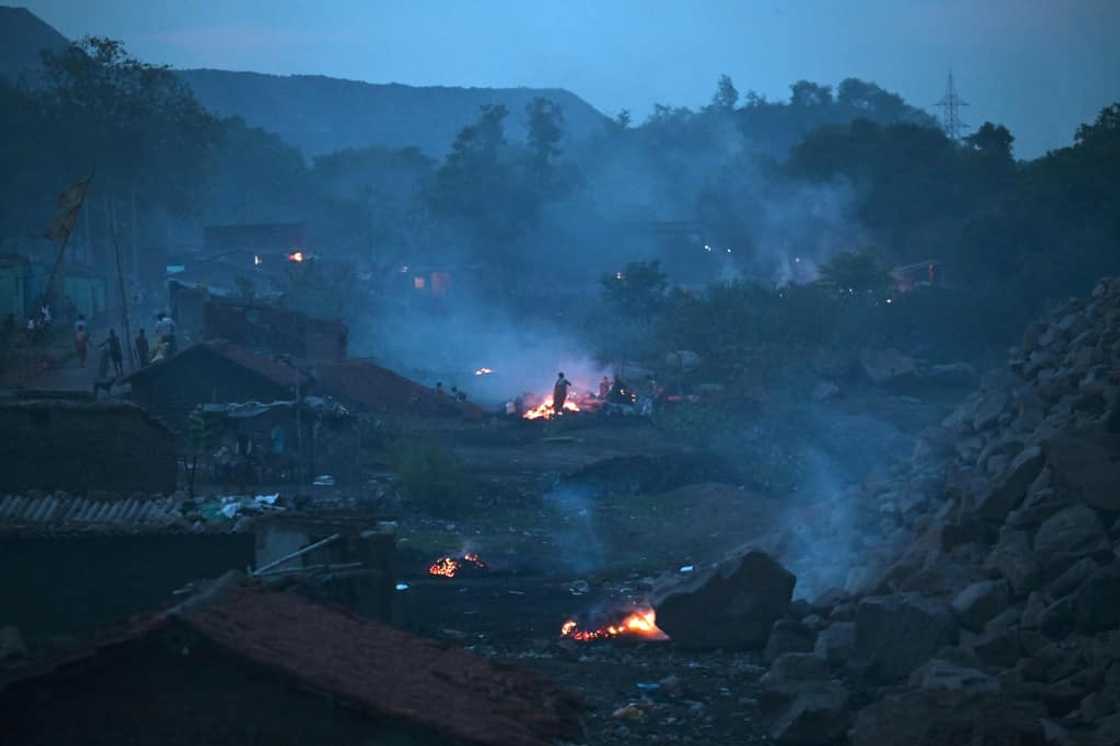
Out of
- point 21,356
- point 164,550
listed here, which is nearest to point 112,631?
point 164,550

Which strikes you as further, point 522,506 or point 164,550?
point 522,506

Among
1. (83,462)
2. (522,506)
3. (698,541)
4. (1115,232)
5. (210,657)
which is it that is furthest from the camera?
(1115,232)

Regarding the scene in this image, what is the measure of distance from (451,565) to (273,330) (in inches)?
491

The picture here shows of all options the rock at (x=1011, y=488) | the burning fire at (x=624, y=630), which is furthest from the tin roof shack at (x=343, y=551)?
the rock at (x=1011, y=488)

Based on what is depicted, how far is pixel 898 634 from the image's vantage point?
9695 millimetres

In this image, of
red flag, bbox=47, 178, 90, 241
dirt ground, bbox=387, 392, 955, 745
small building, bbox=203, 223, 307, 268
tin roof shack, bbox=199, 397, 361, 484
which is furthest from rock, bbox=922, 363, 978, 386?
small building, bbox=203, 223, 307, 268

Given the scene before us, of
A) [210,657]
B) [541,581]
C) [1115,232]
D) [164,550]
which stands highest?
[1115,232]

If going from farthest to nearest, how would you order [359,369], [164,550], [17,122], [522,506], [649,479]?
[17,122]
[359,369]
[649,479]
[522,506]
[164,550]

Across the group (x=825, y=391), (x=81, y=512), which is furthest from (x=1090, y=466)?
(x=825, y=391)

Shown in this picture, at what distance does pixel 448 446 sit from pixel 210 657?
17446mm

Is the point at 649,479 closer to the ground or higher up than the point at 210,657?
closer to the ground

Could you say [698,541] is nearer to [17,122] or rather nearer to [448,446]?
[448,446]

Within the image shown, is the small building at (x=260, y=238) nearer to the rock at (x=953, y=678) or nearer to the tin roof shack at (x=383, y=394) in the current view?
the tin roof shack at (x=383, y=394)

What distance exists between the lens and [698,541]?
16.0 metres
